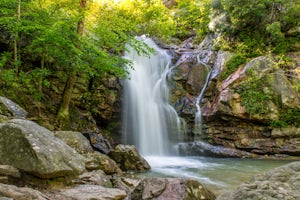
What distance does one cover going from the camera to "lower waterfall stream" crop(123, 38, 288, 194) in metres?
7.78

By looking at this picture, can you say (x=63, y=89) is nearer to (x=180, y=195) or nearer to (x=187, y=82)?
(x=187, y=82)

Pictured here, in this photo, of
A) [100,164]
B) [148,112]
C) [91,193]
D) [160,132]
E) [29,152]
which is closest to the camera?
[29,152]

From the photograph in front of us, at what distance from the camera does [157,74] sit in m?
14.0

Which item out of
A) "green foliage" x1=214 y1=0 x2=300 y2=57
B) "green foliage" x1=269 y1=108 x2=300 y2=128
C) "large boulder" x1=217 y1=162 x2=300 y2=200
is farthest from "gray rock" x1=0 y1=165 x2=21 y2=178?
"green foliage" x1=214 y1=0 x2=300 y2=57

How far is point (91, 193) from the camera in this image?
3865mm

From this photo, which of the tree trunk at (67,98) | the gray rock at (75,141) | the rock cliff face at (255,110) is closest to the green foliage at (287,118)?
the rock cliff face at (255,110)

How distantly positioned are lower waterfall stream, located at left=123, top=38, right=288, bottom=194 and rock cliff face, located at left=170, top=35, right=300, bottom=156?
1.08 meters

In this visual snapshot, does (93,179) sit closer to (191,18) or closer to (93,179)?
(93,179)

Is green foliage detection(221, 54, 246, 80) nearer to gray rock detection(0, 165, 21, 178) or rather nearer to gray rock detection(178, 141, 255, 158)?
gray rock detection(178, 141, 255, 158)

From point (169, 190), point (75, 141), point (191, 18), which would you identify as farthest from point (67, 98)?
point (191, 18)

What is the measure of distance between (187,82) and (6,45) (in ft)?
26.3

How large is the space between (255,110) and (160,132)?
161 inches

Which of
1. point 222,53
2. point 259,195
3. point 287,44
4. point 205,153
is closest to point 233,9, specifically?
point 222,53

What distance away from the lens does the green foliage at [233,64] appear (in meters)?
12.5
